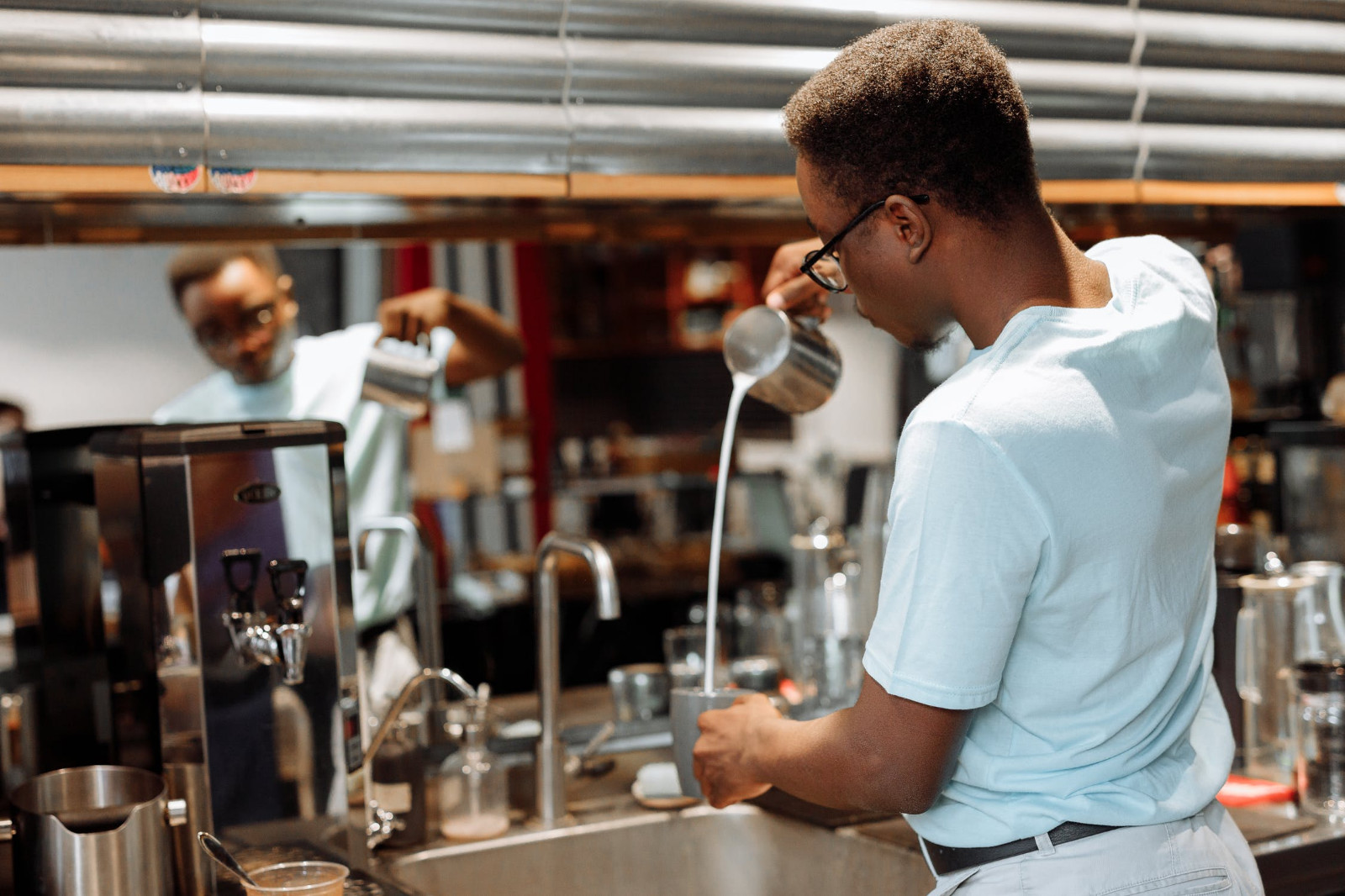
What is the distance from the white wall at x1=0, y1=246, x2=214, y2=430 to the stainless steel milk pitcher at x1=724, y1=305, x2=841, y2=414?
150cm

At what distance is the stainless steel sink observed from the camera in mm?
1695

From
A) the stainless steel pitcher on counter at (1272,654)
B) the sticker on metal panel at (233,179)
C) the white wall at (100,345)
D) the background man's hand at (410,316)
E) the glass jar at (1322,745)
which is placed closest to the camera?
the sticker on metal panel at (233,179)

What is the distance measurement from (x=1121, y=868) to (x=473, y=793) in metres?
0.92

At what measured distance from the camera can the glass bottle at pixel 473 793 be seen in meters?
1.75

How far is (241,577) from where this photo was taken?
148 cm

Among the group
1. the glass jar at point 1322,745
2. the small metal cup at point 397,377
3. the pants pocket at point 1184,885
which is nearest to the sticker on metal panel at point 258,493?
the small metal cup at point 397,377

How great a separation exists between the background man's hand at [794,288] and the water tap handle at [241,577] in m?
0.75

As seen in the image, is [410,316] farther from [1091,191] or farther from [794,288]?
[1091,191]

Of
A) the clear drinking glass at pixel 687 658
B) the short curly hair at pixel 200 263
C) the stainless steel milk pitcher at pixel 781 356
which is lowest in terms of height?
the clear drinking glass at pixel 687 658

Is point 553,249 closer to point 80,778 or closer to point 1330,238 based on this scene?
point 1330,238

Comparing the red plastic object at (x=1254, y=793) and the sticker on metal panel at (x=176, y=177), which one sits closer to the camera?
the sticker on metal panel at (x=176, y=177)

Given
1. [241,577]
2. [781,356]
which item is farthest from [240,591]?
[781,356]

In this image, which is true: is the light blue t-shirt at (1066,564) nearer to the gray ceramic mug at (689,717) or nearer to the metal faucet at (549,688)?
the gray ceramic mug at (689,717)

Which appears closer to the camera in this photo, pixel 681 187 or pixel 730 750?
pixel 730 750
